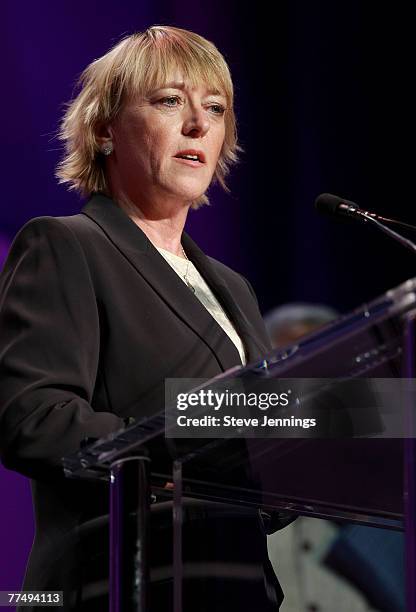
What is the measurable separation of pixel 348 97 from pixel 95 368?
2.68 metres

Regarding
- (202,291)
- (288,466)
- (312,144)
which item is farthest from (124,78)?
(312,144)

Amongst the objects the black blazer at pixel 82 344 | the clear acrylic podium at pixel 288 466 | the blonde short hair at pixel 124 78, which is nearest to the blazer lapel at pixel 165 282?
the black blazer at pixel 82 344

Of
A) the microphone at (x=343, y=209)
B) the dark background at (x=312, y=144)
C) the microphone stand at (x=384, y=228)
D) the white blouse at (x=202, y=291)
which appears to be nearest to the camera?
the microphone stand at (x=384, y=228)

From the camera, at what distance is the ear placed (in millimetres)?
2127

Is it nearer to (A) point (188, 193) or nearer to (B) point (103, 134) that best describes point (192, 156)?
(A) point (188, 193)

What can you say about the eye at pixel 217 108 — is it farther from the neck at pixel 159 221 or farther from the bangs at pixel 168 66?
the neck at pixel 159 221

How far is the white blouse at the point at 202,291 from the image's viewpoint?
196cm

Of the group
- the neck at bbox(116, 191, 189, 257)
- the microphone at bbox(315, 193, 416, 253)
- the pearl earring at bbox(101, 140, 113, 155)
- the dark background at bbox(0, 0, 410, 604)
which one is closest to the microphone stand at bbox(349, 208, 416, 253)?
the microphone at bbox(315, 193, 416, 253)

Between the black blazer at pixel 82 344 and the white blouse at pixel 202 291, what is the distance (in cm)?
3

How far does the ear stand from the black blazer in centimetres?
19

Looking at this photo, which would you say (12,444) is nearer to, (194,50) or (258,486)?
(258,486)

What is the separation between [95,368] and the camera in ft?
5.44

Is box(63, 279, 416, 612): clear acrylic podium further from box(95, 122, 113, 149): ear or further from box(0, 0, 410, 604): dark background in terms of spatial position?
box(0, 0, 410, 604): dark background

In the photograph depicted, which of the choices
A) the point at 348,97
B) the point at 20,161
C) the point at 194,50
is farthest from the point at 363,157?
the point at 194,50
